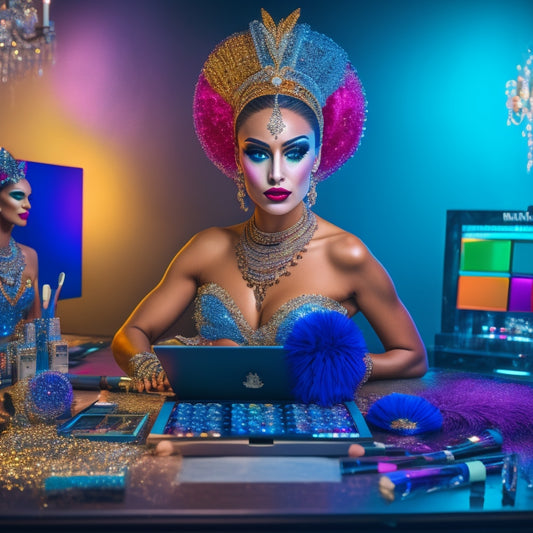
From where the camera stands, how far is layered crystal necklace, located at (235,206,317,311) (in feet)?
6.29

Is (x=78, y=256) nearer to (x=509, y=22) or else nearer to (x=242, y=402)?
(x=242, y=402)

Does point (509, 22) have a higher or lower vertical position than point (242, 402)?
higher

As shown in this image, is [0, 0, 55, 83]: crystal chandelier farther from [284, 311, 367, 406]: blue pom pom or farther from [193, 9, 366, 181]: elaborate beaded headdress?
[284, 311, 367, 406]: blue pom pom

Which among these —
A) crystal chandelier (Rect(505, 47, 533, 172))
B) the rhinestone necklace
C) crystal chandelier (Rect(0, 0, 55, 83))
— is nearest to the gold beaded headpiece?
the rhinestone necklace

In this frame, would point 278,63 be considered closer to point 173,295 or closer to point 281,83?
point 281,83

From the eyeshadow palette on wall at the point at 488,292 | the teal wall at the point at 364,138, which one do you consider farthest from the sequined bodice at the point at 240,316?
the teal wall at the point at 364,138

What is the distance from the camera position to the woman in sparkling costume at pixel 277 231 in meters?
1.82

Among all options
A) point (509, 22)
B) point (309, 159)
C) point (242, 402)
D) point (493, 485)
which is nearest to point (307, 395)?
point (242, 402)

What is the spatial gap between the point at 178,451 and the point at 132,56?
272cm

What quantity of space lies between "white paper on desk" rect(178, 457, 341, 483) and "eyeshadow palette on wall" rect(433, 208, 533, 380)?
1876 mm

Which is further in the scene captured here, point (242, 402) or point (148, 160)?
point (148, 160)

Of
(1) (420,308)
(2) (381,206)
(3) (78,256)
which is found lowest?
(1) (420,308)

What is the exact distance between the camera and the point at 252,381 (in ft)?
4.32

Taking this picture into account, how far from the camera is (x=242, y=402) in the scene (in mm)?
1342
